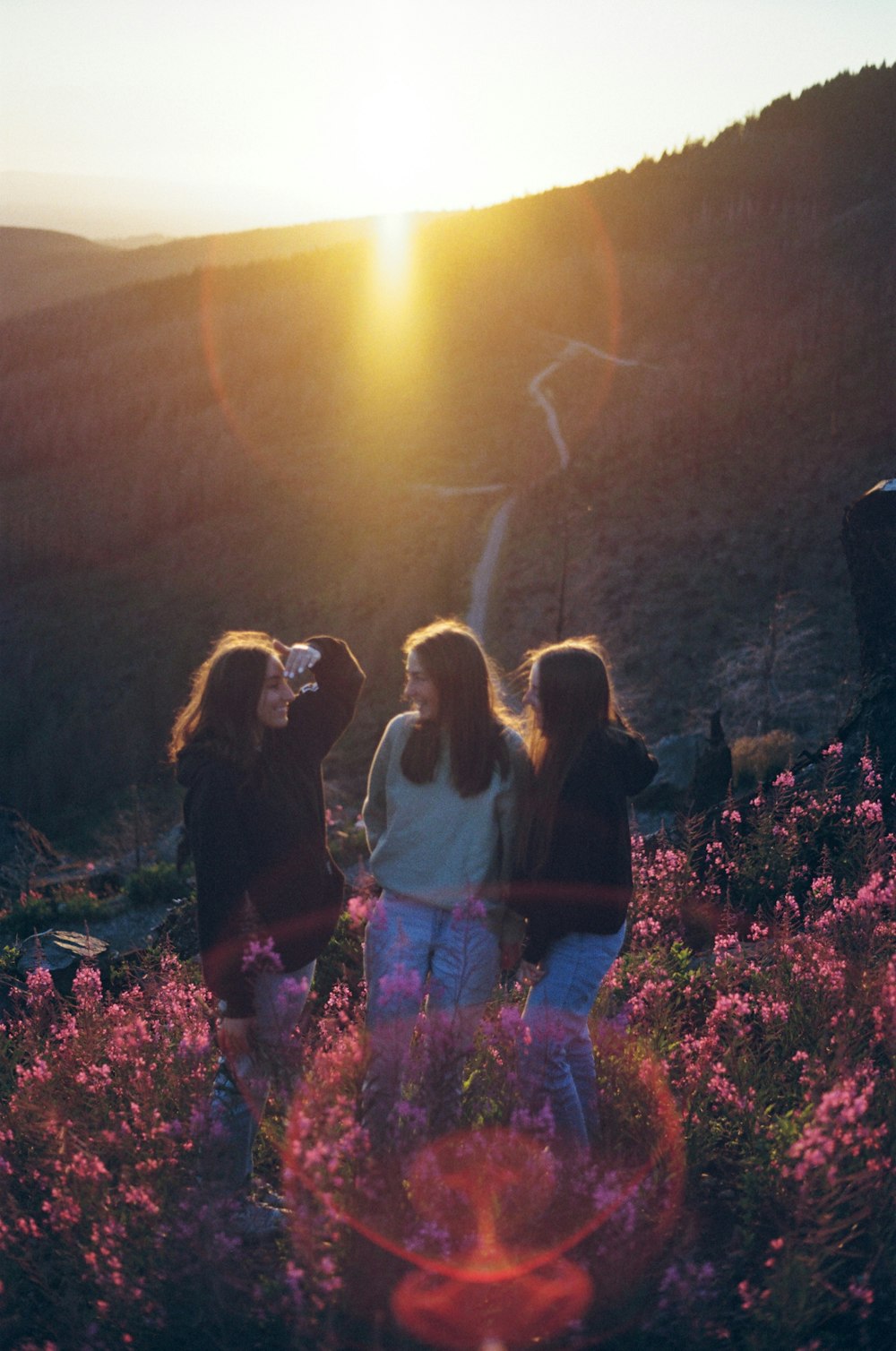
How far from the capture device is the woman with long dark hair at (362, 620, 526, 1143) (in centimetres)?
319

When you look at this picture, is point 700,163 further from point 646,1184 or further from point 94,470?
point 646,1184

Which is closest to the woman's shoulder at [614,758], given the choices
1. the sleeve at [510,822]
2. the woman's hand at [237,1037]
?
the sleeve at [510,822]

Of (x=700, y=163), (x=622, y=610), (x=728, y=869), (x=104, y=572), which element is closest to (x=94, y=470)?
(x=104, y=572)

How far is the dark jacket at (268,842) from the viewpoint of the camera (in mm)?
3096

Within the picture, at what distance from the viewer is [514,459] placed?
40438 millimetres

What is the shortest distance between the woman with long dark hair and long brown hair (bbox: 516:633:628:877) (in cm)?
9

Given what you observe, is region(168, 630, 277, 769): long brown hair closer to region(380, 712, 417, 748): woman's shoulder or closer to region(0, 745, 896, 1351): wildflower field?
region(380, 712, 417, 748): woman's shoulder

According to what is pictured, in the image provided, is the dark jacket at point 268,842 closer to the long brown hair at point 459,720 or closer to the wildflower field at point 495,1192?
the wildflower field at point 495,1192

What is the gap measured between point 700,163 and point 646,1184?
91046mm

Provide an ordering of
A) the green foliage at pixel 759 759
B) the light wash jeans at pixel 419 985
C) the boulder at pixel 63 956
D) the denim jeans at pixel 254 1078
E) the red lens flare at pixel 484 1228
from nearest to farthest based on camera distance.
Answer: the red lens flare at pixel 484 1228
the light wash jeans at pixel 419 985
the denim jeans at pixel 254 1078
the boulder at pixel 63 956
the green foliage at pixel 759 759

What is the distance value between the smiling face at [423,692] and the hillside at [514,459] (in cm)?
1707

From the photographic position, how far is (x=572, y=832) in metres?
3.21

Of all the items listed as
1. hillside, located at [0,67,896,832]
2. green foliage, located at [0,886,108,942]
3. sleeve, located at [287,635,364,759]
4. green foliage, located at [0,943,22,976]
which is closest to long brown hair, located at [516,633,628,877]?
sleeve, located at [287,635,364,759]

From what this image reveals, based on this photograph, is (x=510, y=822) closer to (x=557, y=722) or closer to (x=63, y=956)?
(x=557, y=722)
